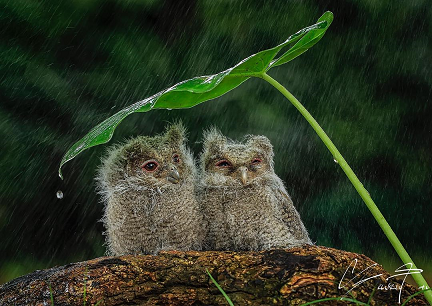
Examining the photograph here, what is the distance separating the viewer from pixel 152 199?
2.73 metres

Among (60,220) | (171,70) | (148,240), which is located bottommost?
(60,220)

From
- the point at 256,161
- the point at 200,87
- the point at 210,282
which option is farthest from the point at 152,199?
the point at 200,87

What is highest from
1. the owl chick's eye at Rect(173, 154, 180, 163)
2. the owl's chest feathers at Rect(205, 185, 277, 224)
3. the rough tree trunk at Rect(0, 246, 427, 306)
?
the owl chick's eye at Rect(173, 154, 180, 163)

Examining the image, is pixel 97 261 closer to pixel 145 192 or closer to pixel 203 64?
pixel 145 192

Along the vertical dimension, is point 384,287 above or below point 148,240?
above

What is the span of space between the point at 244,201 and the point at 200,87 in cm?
80

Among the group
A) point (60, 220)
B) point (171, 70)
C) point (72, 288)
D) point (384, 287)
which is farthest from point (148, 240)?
point (171, 70)

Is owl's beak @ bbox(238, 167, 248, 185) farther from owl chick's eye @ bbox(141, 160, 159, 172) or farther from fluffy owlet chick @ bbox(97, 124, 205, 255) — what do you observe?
owl chick's eye @ bbox(141, 160, 159, 172)

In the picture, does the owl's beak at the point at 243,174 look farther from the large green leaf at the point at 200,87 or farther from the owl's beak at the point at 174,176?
the large green leaf at the point at 200,87

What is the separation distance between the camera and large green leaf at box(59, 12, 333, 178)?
206 centimetres

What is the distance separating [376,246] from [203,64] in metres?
1.80

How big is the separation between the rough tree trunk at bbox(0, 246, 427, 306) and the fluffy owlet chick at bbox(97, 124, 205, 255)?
1.16 ft

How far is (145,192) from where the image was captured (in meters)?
2.75

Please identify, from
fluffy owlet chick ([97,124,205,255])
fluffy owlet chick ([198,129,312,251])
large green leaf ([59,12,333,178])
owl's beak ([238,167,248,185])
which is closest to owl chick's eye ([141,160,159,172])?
fluffy owlet chick ([97,124,205,255])
